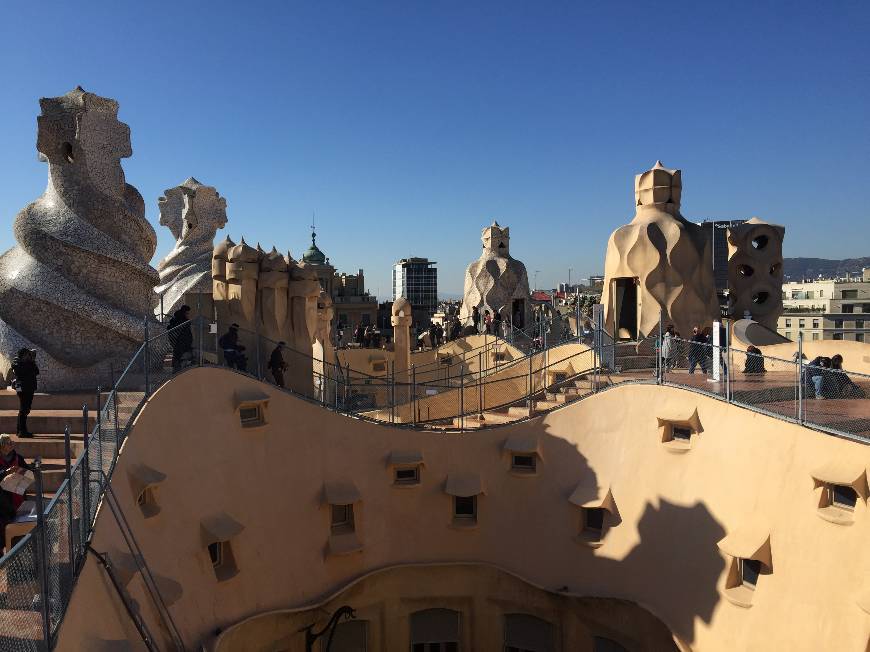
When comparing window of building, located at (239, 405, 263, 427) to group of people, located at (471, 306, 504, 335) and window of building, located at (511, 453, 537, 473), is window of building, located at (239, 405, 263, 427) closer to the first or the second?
window of building, located at (511, 453, 537, 473)

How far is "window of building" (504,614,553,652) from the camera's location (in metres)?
10.9

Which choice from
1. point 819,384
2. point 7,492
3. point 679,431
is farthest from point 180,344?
point 819,384

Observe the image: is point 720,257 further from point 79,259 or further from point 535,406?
point 79,259

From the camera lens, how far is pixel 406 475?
11578 millimetres

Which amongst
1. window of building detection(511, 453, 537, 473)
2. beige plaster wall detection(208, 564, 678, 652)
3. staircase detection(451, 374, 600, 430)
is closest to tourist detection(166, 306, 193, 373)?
beige plaster wall detection(208, 564, 678, 652)

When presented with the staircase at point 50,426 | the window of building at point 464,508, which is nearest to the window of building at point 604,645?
the window of building at point 464,508

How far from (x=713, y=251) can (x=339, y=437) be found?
12.6 meters

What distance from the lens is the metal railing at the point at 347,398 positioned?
4102mm

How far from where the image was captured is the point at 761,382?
9.52 m

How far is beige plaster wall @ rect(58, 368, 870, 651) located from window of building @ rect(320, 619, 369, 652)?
0.80m

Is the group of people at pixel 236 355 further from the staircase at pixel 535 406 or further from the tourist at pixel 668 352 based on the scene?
the tourist at pixel 668 352

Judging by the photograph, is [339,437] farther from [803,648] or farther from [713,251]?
[713,251]

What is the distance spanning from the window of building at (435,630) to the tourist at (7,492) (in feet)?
25.0

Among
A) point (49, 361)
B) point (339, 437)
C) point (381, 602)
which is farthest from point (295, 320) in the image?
point (381, 602)
